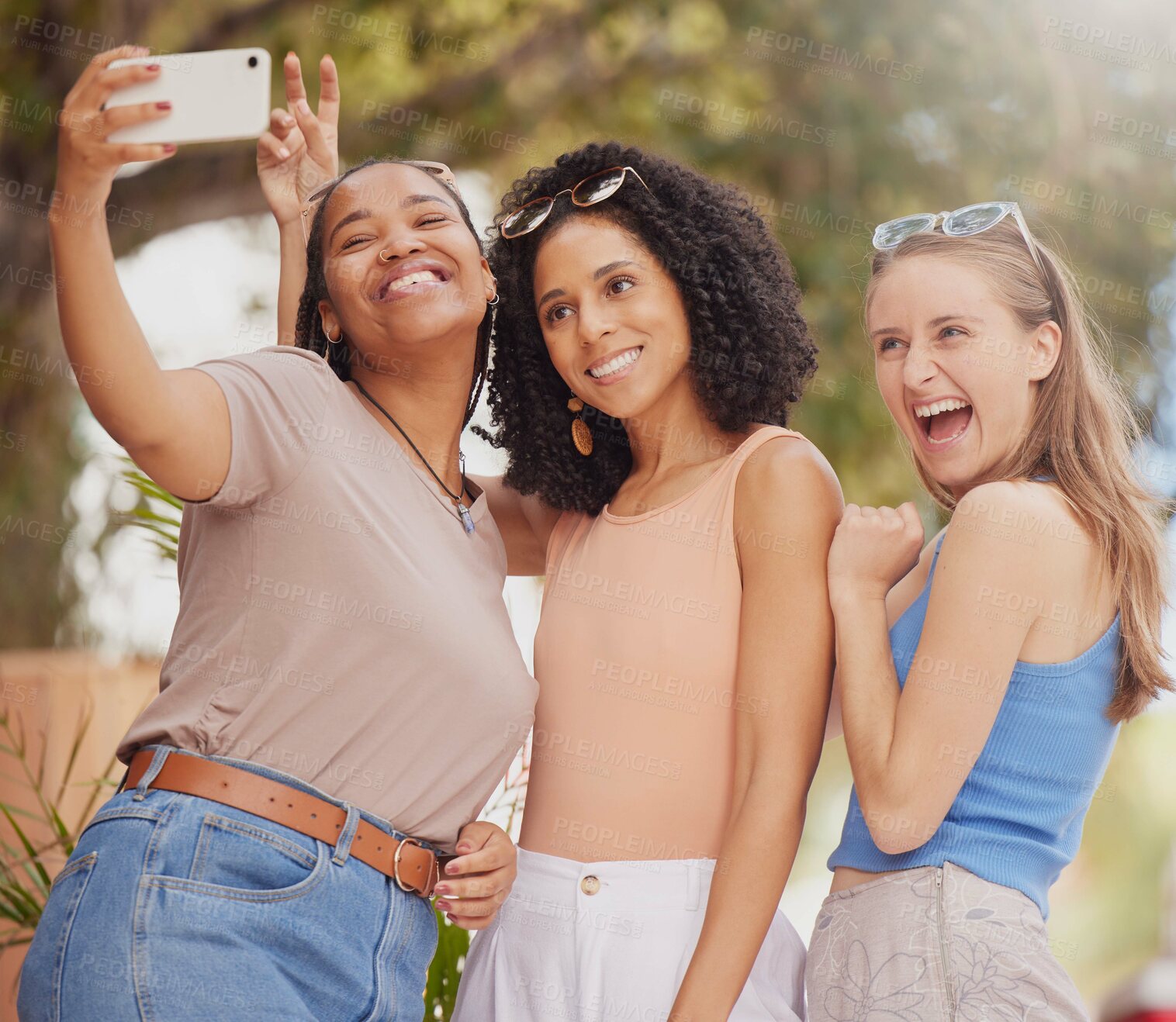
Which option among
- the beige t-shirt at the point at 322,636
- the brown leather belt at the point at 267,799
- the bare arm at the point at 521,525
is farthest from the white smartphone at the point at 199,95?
the bare arm at the point at 521,525

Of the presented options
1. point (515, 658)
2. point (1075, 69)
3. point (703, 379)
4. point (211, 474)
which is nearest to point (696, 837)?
point (515, 658)

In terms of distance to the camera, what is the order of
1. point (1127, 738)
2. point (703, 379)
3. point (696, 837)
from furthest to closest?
point (1127, 738) < point (703, 379) < point (696, 837)

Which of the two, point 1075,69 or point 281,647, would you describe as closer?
point 281,647

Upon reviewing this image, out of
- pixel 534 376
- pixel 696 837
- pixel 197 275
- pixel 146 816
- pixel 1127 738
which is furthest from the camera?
pixel 197 275

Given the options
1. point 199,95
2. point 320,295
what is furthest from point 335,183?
point 199,95

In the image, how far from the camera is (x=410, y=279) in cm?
223

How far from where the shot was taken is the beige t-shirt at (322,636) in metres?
1.84

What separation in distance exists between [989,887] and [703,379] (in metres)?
0.99

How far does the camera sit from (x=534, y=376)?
2566 millimetres

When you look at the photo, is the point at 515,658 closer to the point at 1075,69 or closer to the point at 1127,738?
the point at 1127,738

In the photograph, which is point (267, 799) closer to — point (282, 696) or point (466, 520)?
point (282, 696)

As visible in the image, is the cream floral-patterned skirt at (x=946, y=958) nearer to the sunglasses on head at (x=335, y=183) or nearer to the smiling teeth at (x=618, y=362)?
the smiling teeth at (x=618, y=362)

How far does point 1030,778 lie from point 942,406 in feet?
1.99

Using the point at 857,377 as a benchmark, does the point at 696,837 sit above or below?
below
